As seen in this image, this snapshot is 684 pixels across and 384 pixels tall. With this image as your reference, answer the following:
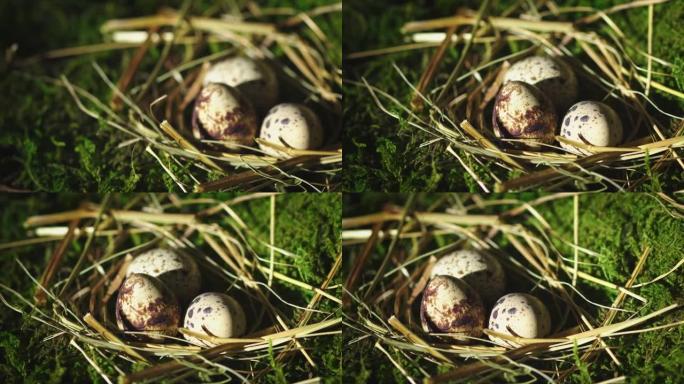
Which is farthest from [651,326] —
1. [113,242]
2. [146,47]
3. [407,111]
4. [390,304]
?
[146,47]

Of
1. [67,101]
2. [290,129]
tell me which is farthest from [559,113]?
[67,101]

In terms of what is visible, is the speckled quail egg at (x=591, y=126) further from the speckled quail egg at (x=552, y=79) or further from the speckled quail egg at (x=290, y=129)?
the speckled quail egg at (x=290, y=129)

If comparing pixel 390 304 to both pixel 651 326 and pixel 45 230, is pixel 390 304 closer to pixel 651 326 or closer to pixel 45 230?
pixel 651 326

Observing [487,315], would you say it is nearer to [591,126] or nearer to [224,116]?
[591,126]

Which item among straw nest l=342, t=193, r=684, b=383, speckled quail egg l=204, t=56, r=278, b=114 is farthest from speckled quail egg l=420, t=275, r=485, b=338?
speckled quail egg l=204, t=56, r=278, b=114

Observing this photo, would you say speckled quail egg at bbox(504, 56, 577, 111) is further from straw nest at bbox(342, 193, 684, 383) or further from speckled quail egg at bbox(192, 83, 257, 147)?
speckled quail egg at bbox(192, 83, 257, 147)

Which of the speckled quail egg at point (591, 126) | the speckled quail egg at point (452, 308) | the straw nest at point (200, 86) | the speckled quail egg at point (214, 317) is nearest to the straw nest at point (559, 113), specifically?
the speckled quail egg at point (591, 126)
